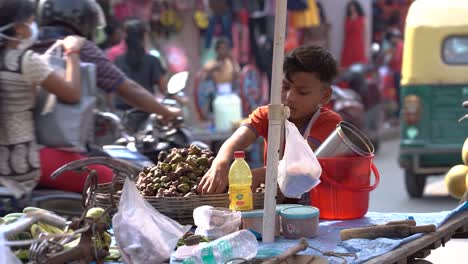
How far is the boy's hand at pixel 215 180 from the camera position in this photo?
4.46m

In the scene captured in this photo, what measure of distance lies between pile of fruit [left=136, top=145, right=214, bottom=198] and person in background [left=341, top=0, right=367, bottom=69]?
1729 cm

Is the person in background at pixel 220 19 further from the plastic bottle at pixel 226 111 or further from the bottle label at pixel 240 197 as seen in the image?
the bottle label at pixel 240 197

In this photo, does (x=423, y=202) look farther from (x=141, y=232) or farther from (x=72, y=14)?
(x=141, y=232)

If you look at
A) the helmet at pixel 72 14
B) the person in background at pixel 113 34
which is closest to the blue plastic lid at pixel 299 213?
the helmet at pixel 72 14

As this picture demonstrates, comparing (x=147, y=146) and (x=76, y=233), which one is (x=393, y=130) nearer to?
(x=147, y=146)

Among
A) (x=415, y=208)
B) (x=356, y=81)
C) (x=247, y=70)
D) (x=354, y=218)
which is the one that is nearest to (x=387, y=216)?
(x=354, y=218)

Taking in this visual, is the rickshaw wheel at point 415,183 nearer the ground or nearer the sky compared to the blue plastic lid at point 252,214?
nearer the ground

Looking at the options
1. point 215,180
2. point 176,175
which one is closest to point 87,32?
point 176,175

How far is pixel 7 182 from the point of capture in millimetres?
6047

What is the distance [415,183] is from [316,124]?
6.86 meters

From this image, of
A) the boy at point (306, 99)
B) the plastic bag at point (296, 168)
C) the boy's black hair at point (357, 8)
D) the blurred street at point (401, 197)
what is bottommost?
the blurred street at point (401, 197)

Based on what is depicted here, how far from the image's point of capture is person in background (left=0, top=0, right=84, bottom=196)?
237 inches

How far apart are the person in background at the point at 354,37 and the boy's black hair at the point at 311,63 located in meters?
16.9

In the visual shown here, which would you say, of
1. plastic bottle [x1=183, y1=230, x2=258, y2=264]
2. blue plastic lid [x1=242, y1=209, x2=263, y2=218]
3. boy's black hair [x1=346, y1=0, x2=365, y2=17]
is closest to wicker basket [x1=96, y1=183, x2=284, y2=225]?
blue plastic lid [x1=242, y1=209, x2=263, y2=218]
